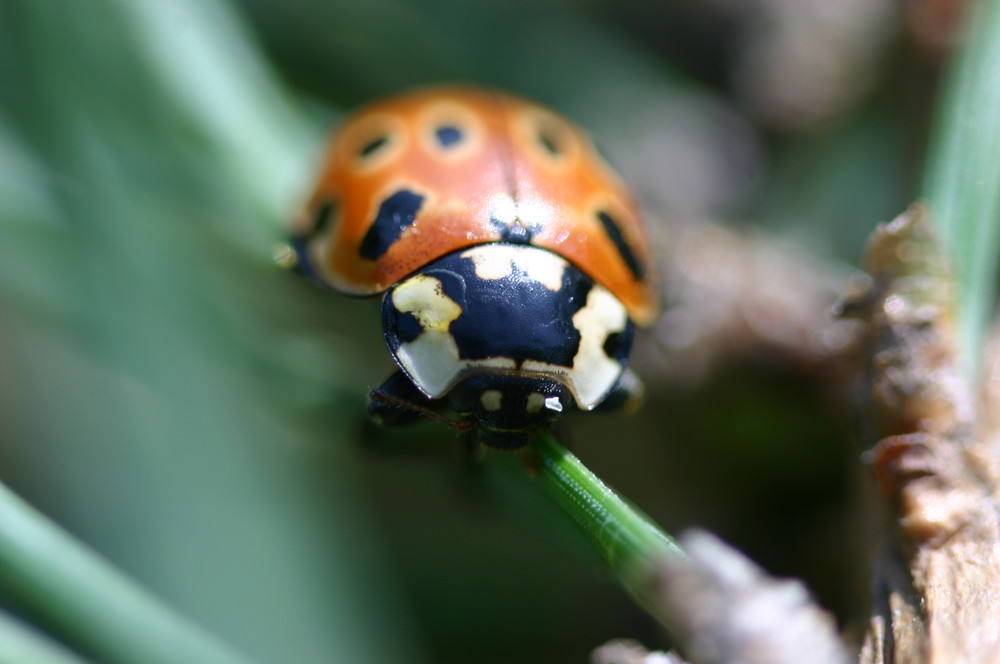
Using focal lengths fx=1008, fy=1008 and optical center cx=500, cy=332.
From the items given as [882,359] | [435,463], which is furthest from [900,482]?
[435,463]

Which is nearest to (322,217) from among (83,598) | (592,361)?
(592,361)

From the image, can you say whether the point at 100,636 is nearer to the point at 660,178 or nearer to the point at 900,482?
the point at 900,482

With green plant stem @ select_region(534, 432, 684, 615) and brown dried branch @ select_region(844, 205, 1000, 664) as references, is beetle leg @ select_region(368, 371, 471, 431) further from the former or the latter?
brown dried branch @ select_region(844, 205, 1000, 664)

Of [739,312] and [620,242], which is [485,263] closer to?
[620,242]

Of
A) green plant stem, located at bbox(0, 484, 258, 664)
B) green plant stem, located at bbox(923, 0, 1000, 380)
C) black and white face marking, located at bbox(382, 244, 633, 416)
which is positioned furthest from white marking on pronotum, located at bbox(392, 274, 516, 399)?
green plant stem, located at bbox(923, 0, 1000, 380)

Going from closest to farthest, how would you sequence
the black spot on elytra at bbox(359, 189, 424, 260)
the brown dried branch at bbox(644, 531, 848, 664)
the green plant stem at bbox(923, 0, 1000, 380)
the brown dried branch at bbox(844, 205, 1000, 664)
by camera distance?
the brown dried branch at bbox(644, 531, 848, 664), the brown dried branch at bbox(844, 205, 1000, 664), the green plant stem at bbox(923, 0, 1000, 380), the black spot on elytra at bbox(359, 189, 424, 260)
